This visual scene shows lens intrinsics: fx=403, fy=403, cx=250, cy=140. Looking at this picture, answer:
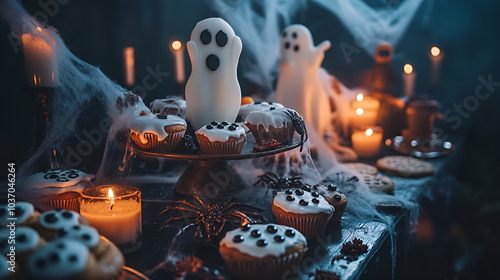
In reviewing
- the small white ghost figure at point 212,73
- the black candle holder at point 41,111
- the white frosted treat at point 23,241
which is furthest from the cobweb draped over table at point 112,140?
the white frosted treat at point 23,241

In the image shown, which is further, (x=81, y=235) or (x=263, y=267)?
(x=263, y=267)

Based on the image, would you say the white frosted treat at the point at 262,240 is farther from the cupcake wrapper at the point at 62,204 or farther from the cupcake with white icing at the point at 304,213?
the cupcake wrapper at the point at 62,204

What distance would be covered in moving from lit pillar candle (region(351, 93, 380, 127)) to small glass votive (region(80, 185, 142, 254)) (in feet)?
5.92

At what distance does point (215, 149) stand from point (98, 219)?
0.50 m

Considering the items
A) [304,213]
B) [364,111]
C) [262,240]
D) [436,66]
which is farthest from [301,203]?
[436,66]

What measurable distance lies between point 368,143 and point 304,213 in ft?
4.48

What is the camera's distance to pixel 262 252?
115 centimetres

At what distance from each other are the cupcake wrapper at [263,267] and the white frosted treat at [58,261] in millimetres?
436

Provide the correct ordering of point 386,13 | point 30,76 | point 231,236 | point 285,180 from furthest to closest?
point 386,13 < point 285,180 < point 30,76 < point 231,236

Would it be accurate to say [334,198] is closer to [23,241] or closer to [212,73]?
[212,73]

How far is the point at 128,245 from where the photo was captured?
54.5 inches

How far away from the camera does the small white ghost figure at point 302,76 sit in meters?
2.41

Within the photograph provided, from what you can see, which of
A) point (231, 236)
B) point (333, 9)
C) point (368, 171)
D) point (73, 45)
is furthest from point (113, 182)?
point (333, 9)

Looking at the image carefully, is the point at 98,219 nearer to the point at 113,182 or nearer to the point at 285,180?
the point at 113,182
